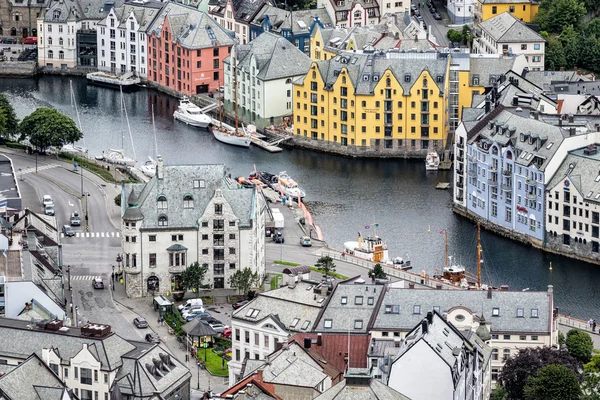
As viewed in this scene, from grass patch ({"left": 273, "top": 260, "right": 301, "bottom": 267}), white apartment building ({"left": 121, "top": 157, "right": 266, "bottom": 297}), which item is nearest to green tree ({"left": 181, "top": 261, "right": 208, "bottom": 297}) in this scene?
white apartment building ({"left": 121, "top": 157, "right": 266, "bottom": 297})

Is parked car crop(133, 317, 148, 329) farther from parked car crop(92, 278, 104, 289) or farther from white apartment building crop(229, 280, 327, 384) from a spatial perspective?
white apartment building crop(229, 280, 327, 384)

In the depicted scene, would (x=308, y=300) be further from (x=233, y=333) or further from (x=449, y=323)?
(x=449, y=323)

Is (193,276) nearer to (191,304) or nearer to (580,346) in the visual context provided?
(191,304)

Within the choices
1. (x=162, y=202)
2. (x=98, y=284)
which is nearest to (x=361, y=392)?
(x=162, y=202)

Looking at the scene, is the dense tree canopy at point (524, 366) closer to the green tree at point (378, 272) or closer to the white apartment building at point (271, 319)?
the white apartment building at point (271, 319)

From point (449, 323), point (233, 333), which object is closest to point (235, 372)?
point (233, 333)
